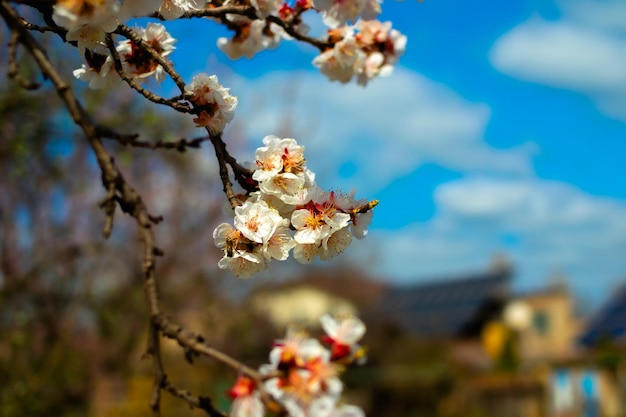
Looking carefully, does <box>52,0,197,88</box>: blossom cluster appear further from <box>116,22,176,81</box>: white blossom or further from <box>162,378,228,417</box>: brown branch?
<box>162,378,228,417</box>: brown branch

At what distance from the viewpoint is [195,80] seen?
1.22 m

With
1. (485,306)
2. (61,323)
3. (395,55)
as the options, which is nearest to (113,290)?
(61,323)

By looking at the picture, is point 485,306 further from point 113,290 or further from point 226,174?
point 226,174

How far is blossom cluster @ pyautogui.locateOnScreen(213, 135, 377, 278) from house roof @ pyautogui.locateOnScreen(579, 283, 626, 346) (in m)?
10.1

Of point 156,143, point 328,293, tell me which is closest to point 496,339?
point 328,293

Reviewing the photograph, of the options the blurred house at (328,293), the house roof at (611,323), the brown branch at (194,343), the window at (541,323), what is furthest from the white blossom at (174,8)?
the window at (541,323)

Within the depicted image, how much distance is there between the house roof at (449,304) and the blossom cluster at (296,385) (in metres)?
20.6

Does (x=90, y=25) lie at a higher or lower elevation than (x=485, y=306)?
lower

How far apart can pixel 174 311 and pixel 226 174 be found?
7.72 m

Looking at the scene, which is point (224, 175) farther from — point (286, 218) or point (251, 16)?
point (251, 16)

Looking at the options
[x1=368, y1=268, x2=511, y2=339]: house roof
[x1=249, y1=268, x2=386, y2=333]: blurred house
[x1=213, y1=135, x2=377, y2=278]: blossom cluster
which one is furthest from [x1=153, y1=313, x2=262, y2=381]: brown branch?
[x1=368, y1=268, x2=511, y2=339]: house roof

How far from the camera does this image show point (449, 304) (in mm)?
23391

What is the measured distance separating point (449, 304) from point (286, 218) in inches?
900

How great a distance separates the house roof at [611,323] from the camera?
10.8 meters
